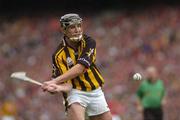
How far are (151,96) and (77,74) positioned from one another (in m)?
5.96

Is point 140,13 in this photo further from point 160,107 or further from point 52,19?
point 160,107

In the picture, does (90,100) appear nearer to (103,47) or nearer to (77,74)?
(77,74)

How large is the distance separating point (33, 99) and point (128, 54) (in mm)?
2993

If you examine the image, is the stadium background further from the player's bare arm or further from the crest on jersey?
the player's bare arm

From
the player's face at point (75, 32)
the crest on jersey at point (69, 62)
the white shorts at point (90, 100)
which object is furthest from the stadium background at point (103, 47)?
the player's face at point (75, 32)

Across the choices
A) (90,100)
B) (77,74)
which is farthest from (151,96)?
(77,74)

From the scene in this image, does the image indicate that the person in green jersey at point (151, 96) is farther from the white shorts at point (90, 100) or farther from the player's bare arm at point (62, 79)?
the player's bare arm at point (62, 79)

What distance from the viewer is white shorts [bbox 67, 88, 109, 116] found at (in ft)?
27.1

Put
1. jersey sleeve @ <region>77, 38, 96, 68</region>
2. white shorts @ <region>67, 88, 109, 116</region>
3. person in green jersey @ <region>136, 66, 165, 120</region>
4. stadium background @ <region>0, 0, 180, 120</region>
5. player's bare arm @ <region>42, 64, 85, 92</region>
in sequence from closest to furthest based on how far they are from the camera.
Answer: player's bare arm @ <region>42, 64, 85, 92</region> → jersey sleeve @ <region>77, 38, 96, 68</region> → white shorts @ <region>67, 88, 109, 116</region> → person in green jersey @ <region>136, 66, 165, 120</region> → stadium background @ <region>0, 0, 180, 120</region>

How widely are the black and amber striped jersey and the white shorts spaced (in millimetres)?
61

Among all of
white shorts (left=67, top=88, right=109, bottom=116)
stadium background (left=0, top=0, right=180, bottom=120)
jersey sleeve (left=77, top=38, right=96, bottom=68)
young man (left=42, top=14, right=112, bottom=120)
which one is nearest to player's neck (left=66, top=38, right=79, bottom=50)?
young man (left=42, top=14, right=112, bottom=120)

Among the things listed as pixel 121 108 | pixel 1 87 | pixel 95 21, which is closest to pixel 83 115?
pixel 121 108

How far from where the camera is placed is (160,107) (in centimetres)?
A: 1405

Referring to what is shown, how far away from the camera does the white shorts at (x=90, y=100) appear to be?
8.27 meters
